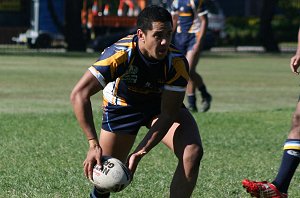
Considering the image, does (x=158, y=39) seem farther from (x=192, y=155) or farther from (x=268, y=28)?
(x=268, y=28)

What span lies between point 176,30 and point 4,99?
155 inches

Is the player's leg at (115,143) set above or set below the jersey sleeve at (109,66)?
below

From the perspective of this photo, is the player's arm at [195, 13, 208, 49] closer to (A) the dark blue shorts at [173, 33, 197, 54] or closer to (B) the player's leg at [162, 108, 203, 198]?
(A) the dark blue shorts at [173, 33, 197, 54]

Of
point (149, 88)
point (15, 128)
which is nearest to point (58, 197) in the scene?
point (149, 88)

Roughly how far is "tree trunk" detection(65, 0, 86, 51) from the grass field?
57.1ft

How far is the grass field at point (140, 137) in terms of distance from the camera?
28.7 ft

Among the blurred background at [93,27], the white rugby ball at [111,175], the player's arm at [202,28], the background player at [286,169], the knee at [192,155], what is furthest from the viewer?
the blurred background at [93,27]

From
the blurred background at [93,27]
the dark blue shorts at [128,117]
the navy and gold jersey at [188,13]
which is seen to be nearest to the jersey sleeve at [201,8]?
the navy and gold jersey at [188,13]

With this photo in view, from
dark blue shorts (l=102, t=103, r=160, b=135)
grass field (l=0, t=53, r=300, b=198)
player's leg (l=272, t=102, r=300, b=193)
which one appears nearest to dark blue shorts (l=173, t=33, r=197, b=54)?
grass field (l=0, t=53, r=300, b=198)

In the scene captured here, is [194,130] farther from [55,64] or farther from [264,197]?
[55,64]

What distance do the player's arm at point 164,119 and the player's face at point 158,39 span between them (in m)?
0.33

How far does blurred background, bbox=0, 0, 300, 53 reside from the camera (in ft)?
139

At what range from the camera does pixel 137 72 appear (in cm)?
696

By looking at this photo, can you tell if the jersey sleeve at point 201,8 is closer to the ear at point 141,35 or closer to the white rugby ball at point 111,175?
the ear at point 141,35
